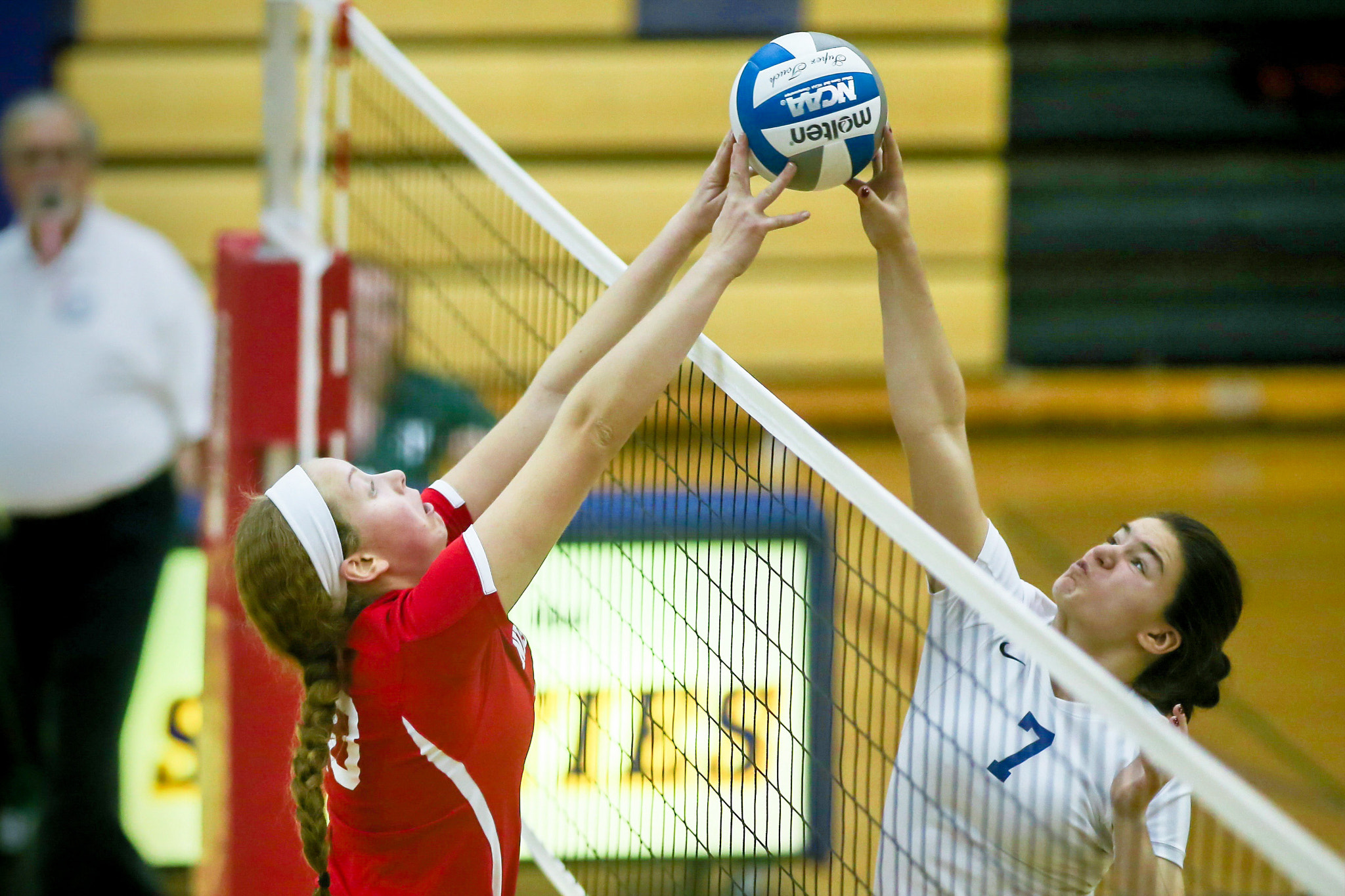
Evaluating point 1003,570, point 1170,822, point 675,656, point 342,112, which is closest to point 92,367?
point 342,112

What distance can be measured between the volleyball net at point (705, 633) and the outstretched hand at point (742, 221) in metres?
0.20

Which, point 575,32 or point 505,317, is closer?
point 505,317

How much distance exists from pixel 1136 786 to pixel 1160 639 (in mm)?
355

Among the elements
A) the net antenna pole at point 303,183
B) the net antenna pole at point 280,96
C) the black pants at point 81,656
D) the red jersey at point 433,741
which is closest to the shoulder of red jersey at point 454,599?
the red jersey at point 433,741

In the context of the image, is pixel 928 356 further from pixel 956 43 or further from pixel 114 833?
pixel 956 43

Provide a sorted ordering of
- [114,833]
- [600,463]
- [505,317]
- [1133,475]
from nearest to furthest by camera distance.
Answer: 1. [600,463]
2. [114,833]
3. [505,317]
4. [1133,475]

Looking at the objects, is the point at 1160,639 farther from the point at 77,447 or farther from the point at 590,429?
the point at 77,447

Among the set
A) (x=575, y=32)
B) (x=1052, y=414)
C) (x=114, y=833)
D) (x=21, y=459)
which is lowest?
(x=114, y=833)

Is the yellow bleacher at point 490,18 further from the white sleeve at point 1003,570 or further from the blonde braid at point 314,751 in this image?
the blonde braid at point 314,751

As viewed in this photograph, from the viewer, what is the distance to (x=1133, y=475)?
6.43 metres

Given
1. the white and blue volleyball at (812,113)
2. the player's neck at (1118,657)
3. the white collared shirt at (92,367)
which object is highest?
the white and blue volleyball at (812,113)

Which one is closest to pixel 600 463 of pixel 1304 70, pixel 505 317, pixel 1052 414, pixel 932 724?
pixel 932 724

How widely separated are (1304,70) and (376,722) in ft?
21.4

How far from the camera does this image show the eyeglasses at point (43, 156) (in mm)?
3961
